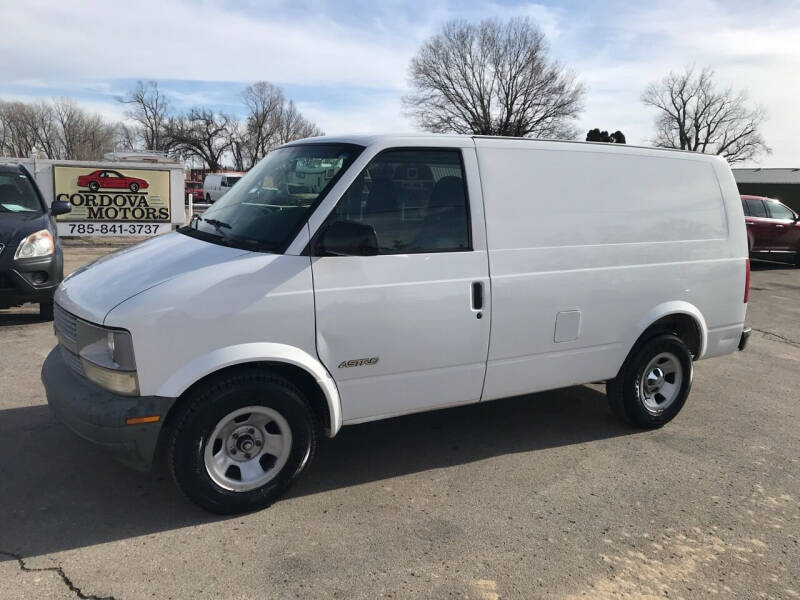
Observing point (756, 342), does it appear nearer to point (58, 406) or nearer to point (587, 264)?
point (587, 264)

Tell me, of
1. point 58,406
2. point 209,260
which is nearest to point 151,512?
point 58,406

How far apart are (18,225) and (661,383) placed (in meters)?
6.93

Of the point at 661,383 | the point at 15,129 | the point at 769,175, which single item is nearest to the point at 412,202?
the point at 661,383

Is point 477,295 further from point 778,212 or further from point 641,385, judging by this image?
point 778,212

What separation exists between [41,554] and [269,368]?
137 centimetres

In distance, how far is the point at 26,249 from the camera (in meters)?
6.96

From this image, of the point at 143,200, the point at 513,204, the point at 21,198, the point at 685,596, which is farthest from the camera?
the point at 143,200

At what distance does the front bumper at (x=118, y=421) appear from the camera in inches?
120


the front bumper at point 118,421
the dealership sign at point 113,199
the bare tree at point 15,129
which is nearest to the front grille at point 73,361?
the front bumper at point 118,421

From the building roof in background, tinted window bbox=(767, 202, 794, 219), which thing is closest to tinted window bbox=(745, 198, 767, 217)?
tinted window bbox=(767, 202, 794, 219)

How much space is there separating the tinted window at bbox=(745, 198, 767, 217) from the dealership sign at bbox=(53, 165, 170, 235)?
14456mm

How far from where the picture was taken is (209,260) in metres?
3.32

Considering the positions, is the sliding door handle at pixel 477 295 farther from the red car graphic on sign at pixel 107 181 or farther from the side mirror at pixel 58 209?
the red car graphic on sign at pixel 107 181

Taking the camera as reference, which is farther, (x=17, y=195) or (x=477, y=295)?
(x=17, y=195)
